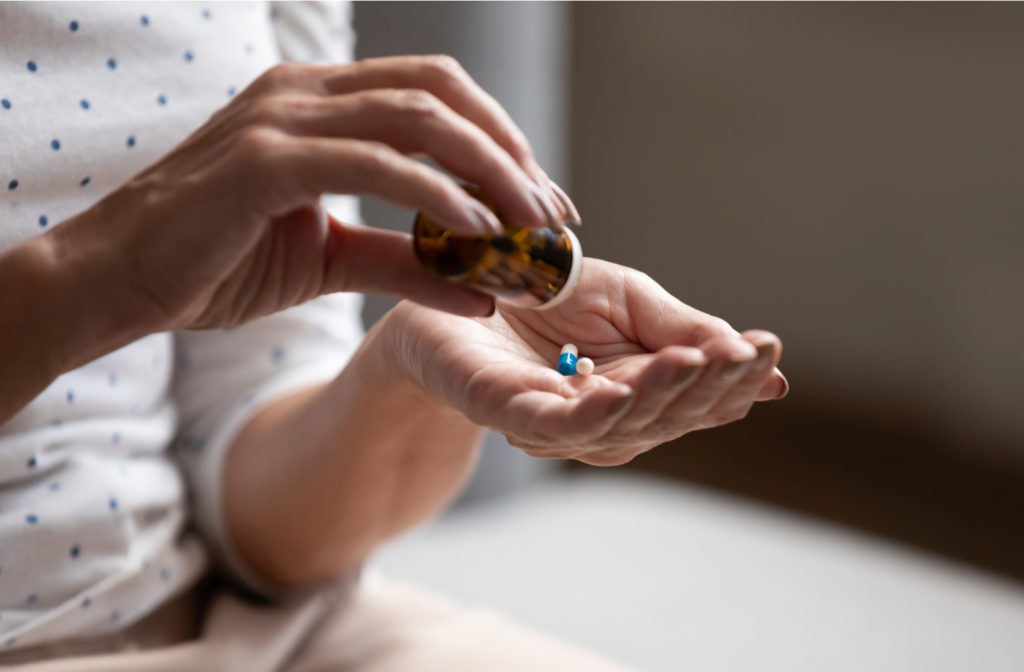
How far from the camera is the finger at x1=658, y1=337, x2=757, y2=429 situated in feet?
1.35

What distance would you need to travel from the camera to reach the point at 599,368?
0.53m

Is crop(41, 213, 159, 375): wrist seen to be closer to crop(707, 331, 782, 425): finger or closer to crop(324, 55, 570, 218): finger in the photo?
crop(324, 55, 570, 218): finger

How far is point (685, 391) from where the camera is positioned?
42 centimetres

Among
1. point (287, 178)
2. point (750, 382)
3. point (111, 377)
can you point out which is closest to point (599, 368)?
point (750, 382)

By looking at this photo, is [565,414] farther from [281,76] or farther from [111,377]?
[111,377]

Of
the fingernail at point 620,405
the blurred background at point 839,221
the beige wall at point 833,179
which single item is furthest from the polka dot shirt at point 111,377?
the beige wall at point 833,179

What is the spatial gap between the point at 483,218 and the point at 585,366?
15 cm

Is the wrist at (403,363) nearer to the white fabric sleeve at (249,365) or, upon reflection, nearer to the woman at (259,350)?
the woman at (259,350)

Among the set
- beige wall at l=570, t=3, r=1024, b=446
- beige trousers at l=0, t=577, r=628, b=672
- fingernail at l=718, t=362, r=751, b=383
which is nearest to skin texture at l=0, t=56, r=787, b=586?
fingernail at l=718, t=362, r=751, b=383

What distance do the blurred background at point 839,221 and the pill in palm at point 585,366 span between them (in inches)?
26.9

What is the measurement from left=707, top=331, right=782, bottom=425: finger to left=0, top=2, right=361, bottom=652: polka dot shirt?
0.39 m

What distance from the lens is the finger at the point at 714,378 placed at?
0.41m

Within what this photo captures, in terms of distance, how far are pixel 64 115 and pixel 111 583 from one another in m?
0.29

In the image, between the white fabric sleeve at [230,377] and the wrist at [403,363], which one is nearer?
the wrist at [403,363]
